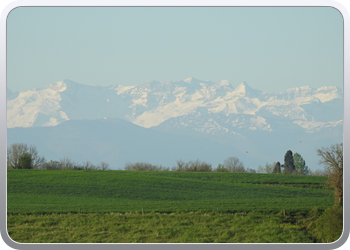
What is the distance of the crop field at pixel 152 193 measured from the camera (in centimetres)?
2602

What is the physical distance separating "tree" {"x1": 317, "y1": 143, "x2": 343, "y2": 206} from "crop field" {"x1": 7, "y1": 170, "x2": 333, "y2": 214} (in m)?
4.10

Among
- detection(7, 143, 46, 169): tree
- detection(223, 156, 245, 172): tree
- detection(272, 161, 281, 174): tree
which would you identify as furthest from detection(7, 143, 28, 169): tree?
detection(272, 161, 281, 174): tree

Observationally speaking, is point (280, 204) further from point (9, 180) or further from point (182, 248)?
point (9, 180)

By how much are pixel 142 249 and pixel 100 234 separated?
7.62 m

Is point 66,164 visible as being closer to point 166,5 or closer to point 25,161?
point 25,161

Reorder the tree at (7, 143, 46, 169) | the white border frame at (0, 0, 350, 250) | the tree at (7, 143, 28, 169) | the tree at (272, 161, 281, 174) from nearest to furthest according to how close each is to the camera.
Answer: the white border frame at (0, 0, 350, 250), the tree at (7, 143, 28, 169), the tree at (7, 143, 46, 169), the tree at (272, 161, 281, 174)

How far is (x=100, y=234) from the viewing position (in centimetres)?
1758

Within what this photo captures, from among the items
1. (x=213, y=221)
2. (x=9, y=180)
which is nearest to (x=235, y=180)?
(x=9, y=180)

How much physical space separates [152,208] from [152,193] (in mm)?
9702

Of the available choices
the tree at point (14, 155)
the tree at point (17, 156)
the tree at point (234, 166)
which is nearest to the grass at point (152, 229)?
the tree at point (17, 156)

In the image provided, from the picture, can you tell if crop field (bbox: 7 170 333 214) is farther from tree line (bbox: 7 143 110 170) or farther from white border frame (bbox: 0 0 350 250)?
white border frame (bbox: 0 0 350 250)

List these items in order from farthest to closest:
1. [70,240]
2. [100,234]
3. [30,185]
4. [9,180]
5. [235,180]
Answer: [235,180] → [9,180] → [30,185] → [100,234] → [70,240]

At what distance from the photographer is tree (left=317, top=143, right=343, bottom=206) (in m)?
19.1

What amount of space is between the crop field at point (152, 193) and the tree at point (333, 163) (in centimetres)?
410
